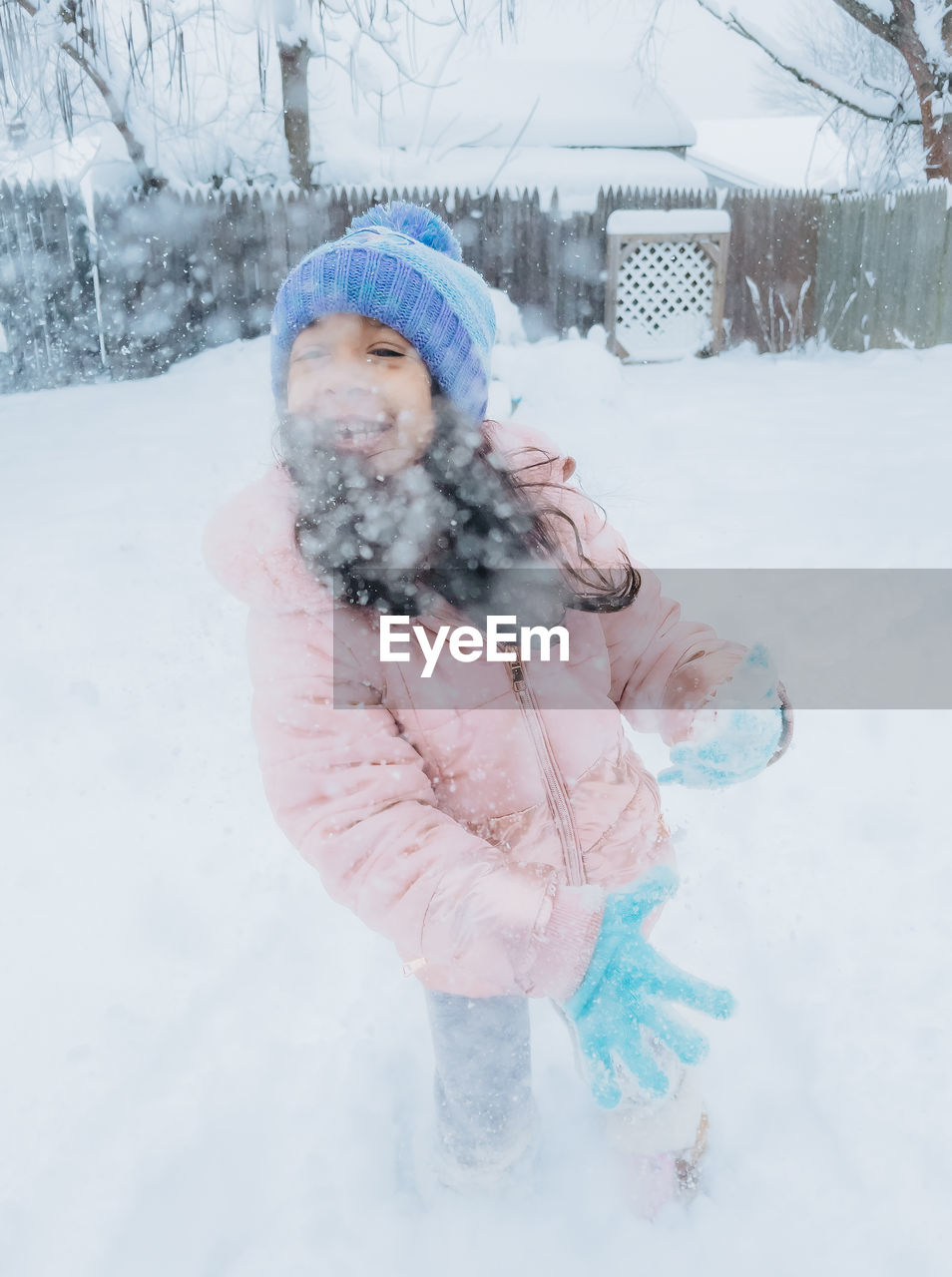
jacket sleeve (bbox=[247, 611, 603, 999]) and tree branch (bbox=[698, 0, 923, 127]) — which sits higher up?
tree branch (bbox=[698, 0, 923, 127])

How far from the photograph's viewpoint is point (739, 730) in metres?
1.32

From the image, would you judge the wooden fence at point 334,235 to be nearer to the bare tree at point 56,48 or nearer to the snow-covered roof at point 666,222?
the snow-covered roof at point 666,222

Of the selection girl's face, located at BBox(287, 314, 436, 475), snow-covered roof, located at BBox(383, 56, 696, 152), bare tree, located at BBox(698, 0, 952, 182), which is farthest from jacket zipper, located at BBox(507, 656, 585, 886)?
snow-covered roof, located at BBox(383, 56, 696, 152)

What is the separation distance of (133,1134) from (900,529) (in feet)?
11.4

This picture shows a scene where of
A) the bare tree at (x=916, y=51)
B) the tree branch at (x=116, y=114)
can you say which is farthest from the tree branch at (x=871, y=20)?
the tree branch at (x=116, y=114)

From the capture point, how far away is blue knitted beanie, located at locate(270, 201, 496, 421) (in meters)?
1.27

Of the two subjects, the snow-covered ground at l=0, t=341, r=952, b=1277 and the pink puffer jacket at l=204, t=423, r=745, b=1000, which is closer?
the pink puffer jacket at l=204, t=423, r=745, b=1000

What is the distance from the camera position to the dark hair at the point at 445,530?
1.23 metres

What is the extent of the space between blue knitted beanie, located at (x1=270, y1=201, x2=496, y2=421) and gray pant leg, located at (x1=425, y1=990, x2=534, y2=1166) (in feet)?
3.16

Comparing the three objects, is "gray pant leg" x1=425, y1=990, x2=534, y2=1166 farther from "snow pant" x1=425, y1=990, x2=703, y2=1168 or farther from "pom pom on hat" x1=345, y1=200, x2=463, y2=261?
"pom pom on hat" x1=345, y1=200, x2=463, y2=261

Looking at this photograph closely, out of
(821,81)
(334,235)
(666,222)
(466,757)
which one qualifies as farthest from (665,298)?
(466,757)

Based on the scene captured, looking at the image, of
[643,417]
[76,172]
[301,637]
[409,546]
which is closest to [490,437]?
[409,546]

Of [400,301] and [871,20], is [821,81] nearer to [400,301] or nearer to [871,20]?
[871,20]

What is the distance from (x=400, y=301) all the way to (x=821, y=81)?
506 inches
